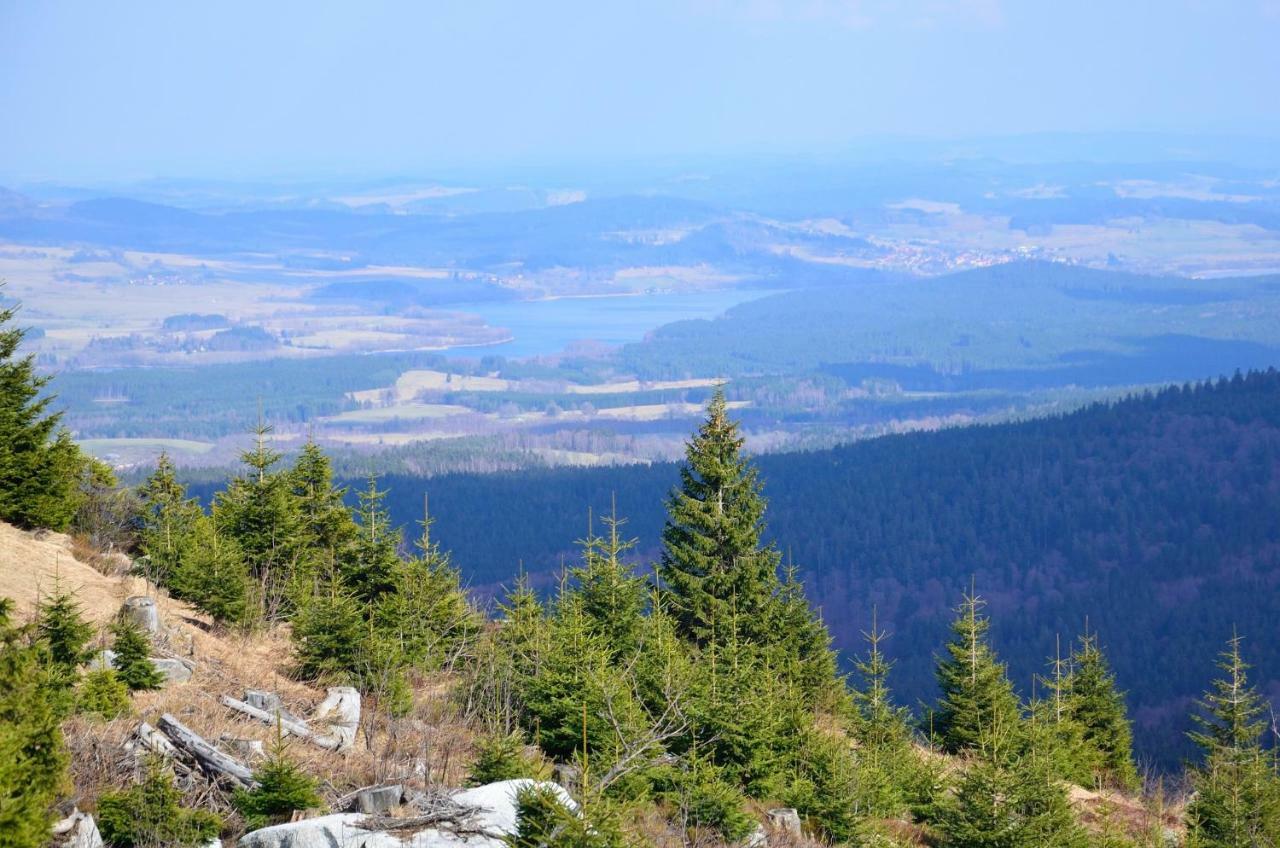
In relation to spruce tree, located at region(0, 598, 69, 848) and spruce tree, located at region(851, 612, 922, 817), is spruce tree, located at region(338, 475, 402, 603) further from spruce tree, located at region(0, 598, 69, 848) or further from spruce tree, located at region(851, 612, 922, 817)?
spruce tree, located at region(0, 598, 69, 848)

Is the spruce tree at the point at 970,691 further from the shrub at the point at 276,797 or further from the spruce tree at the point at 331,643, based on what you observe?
the shrub at the point at 276,797

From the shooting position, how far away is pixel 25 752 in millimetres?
14984

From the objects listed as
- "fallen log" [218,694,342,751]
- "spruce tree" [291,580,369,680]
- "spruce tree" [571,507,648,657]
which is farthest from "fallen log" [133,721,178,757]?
"spruce tree" [571,507,648,657]

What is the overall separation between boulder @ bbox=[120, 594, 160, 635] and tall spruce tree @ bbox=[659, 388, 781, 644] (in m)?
12.4

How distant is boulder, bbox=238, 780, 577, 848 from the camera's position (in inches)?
625

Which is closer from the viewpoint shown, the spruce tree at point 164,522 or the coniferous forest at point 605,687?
the coniferous forest at point 605,687

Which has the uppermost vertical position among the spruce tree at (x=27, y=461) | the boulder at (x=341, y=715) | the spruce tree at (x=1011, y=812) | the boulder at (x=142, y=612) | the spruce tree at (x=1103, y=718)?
the spruce tree at (x=27, y=461)

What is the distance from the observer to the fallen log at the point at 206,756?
17.7 meters

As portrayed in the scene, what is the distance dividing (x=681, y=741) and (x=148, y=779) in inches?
356

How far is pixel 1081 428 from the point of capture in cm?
15225

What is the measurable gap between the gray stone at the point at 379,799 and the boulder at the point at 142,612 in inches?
270

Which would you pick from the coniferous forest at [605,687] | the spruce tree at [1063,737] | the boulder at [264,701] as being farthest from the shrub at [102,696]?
the spruce tree at [1063,737]

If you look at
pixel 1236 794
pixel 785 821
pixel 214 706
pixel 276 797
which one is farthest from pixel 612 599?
pixel 276 797

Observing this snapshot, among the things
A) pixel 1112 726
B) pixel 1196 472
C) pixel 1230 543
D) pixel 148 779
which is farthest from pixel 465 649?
pixel 1196 472
